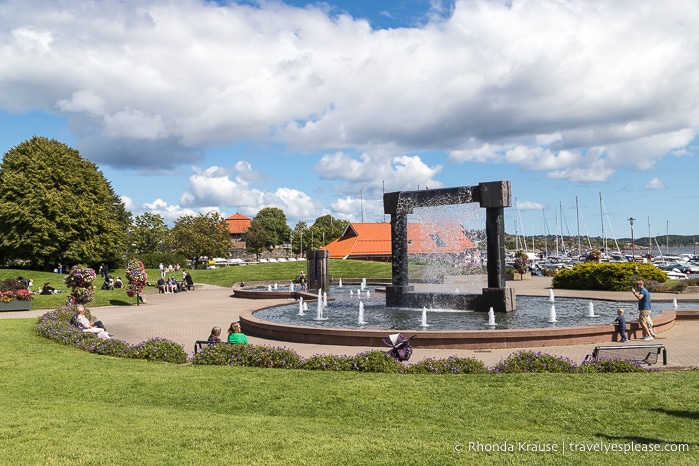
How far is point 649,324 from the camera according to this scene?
15727 mm

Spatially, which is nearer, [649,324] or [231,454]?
[231,454]

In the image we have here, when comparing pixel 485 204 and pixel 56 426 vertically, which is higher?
pixel 485 204

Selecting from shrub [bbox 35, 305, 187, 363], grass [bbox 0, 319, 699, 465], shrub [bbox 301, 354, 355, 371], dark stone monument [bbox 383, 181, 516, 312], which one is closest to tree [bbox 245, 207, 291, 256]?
dark stone monument [bbox 383, 181, 516, 312]

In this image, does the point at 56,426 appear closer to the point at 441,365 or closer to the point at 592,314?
the point at 441,365

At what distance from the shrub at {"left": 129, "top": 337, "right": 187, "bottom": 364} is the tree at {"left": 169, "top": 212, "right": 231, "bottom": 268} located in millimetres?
63098

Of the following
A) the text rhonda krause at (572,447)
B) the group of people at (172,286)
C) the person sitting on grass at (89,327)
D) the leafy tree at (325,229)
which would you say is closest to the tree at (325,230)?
the leafy tree at (325,229)

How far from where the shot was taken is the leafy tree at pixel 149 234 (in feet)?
297

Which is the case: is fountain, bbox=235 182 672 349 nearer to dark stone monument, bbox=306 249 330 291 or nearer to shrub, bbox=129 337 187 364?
shrub, bbox=129 337 187 364

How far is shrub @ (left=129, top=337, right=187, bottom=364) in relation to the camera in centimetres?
1294

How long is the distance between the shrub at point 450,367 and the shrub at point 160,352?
5.16 metres

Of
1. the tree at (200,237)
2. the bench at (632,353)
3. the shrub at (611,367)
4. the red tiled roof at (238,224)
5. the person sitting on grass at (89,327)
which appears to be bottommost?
the shrub at (611,367)

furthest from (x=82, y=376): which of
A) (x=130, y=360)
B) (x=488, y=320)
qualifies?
(x=488, y=320)

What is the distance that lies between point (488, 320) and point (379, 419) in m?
11.1

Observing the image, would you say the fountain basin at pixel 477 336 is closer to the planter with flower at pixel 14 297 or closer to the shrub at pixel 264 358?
the shrub at pixel 264 358
